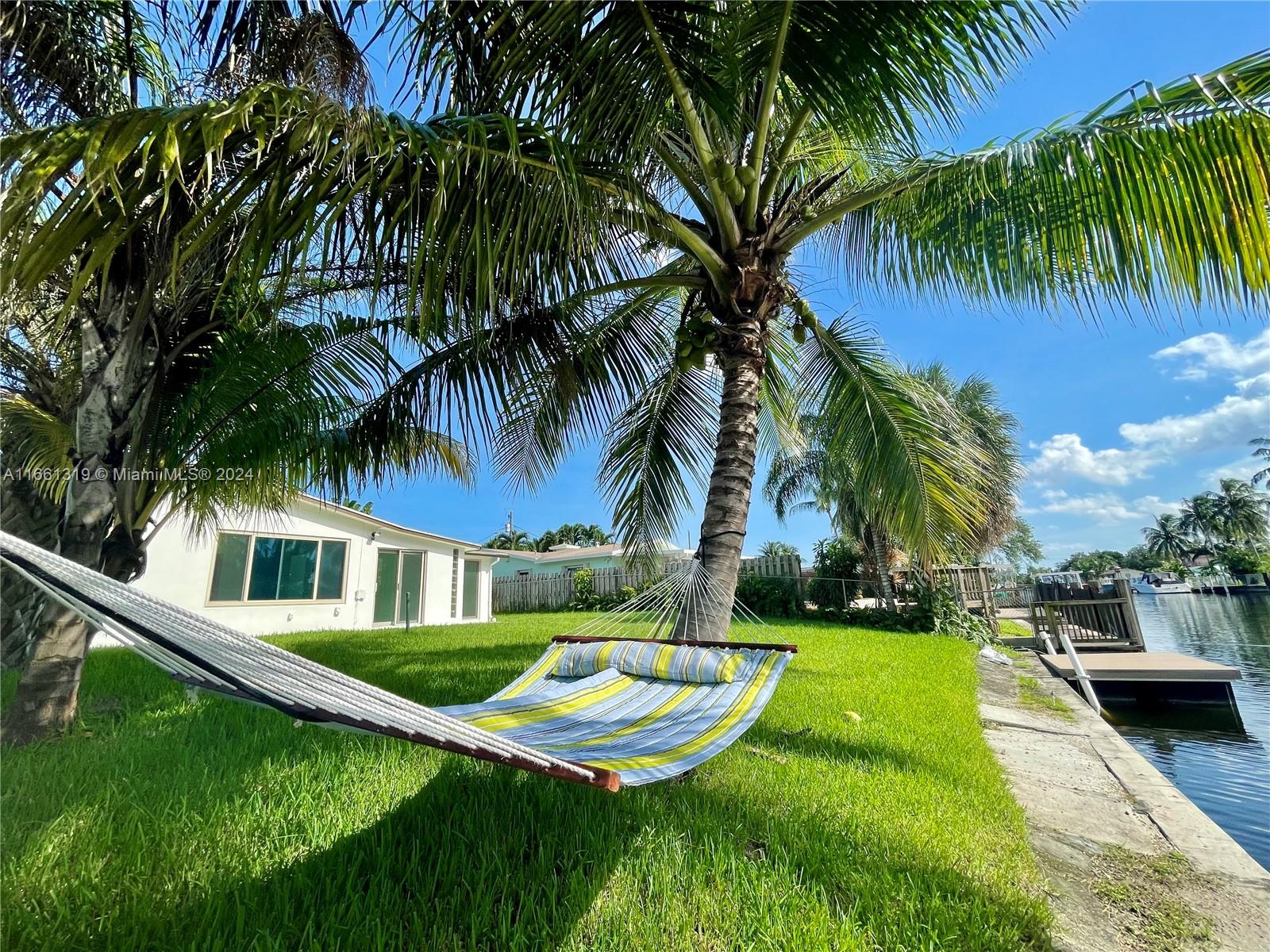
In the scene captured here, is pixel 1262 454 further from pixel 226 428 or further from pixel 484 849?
pixel 226 428

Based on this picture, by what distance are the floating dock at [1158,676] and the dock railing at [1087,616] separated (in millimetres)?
677

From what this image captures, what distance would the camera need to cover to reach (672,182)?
4383 mm

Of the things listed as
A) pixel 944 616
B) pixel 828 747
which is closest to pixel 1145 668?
pixel 944 616

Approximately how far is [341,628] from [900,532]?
10.5 m

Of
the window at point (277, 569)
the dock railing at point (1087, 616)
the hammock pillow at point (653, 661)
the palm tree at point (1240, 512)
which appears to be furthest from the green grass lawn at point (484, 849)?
the palm tree at point (1240, 512)

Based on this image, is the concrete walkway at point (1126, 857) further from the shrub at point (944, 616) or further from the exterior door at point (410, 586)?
the exterior door at point (410, 586)

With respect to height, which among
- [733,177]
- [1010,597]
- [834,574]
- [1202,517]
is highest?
[1202,517]

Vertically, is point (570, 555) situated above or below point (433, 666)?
above

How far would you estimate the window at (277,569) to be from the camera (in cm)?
973

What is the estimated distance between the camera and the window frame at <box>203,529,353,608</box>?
9.53 meters

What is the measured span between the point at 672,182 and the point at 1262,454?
65548 millimetres

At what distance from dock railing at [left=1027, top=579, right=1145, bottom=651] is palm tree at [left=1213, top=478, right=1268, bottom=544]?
61.4 meters

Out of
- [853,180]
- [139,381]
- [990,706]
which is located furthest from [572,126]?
[990,706]

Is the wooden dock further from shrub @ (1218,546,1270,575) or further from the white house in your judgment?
shrub @ (1218,546,1270,575)
